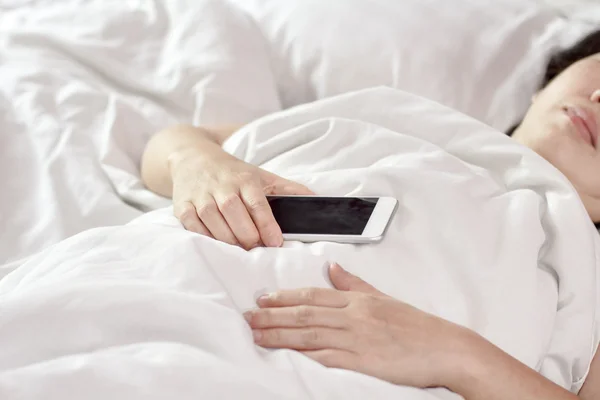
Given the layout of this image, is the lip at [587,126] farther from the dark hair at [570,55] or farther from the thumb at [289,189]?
the thumb at [289,189]

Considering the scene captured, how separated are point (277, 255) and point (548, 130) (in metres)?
0.56

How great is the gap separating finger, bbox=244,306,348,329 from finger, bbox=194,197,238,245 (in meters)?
0.16

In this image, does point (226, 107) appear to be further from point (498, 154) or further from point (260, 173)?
point (498, 154)

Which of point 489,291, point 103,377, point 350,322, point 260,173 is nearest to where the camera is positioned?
point 103,377

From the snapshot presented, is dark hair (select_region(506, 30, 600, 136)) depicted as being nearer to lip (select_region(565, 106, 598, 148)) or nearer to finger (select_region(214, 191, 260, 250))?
lip (select_region(565, 106, 598, 148))

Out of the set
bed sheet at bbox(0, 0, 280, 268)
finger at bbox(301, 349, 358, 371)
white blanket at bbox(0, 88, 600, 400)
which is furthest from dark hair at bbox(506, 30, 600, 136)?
finger at bbox(301, 349, 358, 371)

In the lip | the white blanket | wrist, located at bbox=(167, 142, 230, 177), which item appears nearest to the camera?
the white blanket

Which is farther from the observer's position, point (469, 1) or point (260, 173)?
point (469, 1)

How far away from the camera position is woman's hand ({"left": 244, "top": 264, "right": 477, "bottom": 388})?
0.72m

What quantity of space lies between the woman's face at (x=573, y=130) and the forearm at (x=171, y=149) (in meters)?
0.51

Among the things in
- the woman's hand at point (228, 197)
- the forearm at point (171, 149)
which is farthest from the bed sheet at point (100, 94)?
the woman's hand at point (228, 197)

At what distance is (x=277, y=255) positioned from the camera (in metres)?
0.82

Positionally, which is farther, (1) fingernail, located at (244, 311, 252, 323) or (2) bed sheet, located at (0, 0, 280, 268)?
(2) bed sheet, located at (0, 0, 280, 268)

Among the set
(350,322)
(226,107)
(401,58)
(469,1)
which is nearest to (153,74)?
(226,107)
